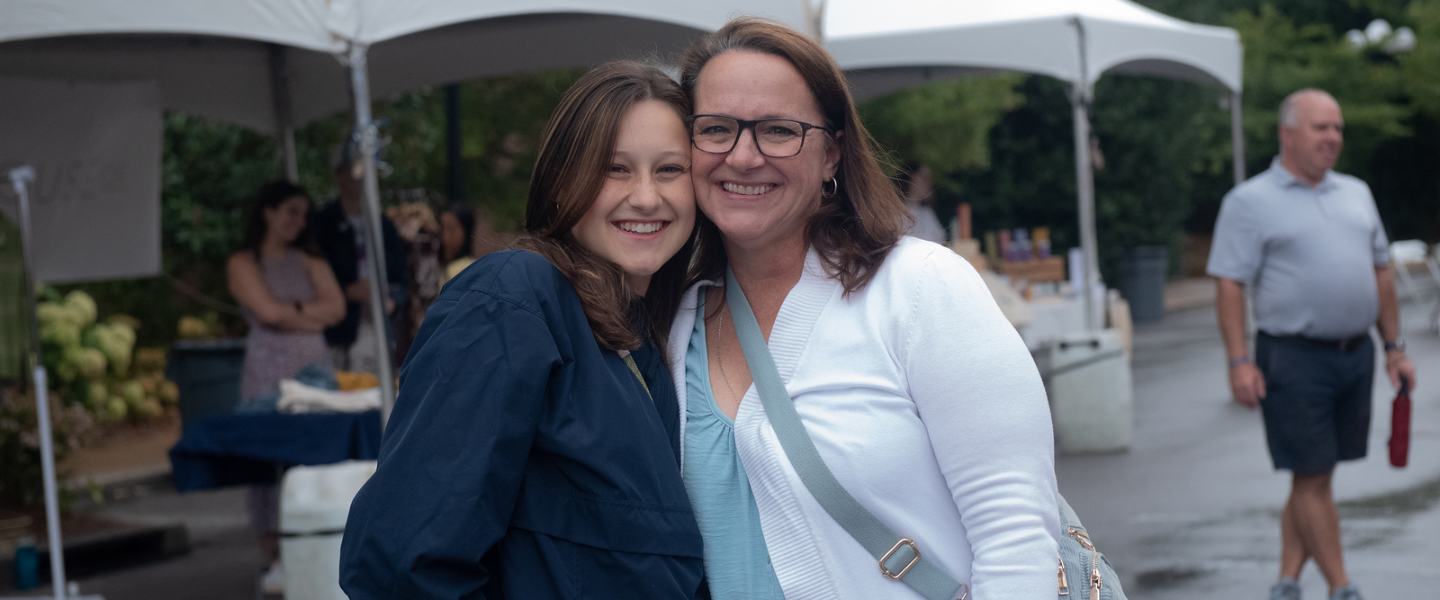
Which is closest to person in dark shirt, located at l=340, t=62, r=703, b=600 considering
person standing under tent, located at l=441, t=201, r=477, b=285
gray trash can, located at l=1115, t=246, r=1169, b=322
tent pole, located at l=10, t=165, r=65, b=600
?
tent pole, located at l=10, t=165, r=65, b=600

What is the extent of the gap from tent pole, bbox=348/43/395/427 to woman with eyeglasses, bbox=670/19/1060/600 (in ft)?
8.22

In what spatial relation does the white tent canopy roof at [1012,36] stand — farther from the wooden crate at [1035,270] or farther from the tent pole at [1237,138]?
the wooden crate at [1035,270]

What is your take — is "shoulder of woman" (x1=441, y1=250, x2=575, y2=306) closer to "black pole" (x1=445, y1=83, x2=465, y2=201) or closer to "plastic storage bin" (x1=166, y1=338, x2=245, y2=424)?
"black pole" (x1=445, y1=83, x2=465, y2=201)

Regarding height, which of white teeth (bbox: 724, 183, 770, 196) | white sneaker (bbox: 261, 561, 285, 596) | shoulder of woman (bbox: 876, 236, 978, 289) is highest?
white teeth (bbox: 724, 183, 770, 196)

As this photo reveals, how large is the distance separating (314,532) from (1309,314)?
3838mm

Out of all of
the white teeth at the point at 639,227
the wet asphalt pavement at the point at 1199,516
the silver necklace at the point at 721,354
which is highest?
the white teeth at the point at 639,227

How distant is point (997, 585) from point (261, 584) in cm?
446

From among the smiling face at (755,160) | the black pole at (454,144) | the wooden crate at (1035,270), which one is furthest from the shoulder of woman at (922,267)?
the wooden crate at (1035,270)

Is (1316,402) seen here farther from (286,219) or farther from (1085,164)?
(286,219)

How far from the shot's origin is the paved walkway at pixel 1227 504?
5.23 metres

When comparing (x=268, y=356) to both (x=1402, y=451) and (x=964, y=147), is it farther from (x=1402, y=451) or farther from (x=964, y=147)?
(x=964, y=147)

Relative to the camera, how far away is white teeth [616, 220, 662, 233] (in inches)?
73.9

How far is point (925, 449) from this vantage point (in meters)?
1.72

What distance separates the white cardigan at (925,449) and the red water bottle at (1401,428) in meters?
3.89
